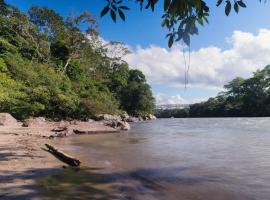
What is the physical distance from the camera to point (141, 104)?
55.1 meters

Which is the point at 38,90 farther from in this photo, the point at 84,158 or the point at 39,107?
the point at 84,158

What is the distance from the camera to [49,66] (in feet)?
103

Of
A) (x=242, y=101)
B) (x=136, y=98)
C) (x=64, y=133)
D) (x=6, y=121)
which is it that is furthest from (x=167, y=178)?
(x=242, y=101)

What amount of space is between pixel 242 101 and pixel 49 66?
44265mm

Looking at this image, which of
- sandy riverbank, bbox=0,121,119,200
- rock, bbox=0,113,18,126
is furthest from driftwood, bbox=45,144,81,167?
rock, bbox=0,113,18,126

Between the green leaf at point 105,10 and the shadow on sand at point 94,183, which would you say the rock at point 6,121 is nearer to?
the shadow on sand at point 94,183

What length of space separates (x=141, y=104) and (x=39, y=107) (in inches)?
1306

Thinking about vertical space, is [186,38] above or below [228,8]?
below

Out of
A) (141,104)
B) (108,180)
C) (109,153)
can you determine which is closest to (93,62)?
(141,104)

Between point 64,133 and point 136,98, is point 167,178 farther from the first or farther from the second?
point 136,98

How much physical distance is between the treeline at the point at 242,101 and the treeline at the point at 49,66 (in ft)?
95.8

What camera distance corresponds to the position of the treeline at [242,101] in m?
57.3

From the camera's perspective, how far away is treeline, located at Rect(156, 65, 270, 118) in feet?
188

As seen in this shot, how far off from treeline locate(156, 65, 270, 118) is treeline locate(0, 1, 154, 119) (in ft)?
95.8
